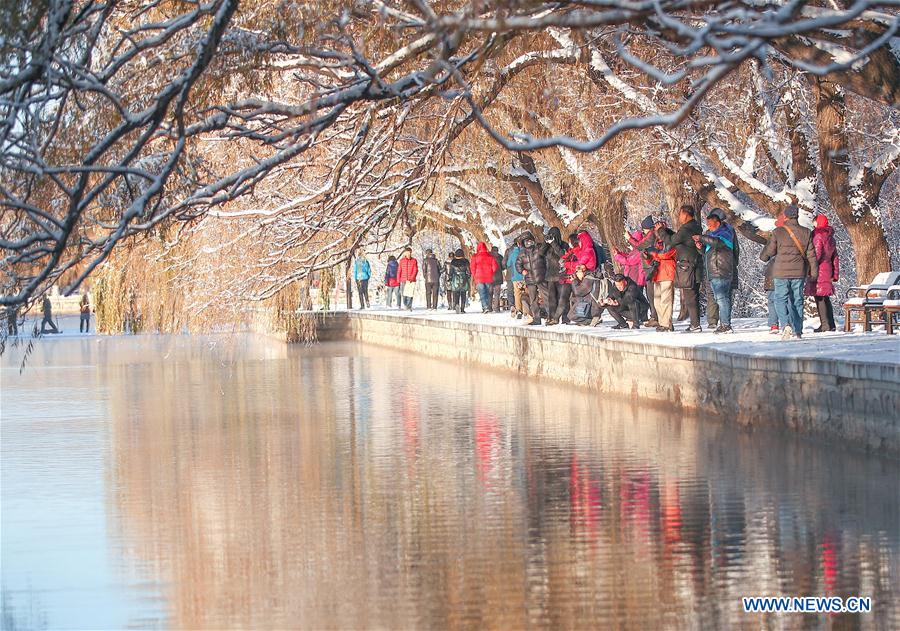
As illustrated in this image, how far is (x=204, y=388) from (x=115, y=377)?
427cm

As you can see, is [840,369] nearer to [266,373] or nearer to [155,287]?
[266,373]

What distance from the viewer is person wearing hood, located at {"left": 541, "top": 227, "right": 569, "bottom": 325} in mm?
30859

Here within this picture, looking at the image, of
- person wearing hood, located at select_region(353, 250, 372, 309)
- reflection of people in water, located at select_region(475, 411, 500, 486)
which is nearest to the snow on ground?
reflection of people in water, located at select_region(475, 411, 500, 486)

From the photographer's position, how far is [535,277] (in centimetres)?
3108

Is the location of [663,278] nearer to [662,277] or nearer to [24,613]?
[662,277]

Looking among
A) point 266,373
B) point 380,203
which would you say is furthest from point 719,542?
point 266,373

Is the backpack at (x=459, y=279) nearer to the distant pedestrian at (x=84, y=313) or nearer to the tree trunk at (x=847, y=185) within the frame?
the distant pedestrian at (x=84, y=313)

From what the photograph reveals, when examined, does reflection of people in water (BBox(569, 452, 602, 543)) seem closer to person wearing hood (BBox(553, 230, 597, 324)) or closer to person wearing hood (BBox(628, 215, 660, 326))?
person wearing hood (BBox(628, 215, 660, 326))

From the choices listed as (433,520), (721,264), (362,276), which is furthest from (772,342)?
(362,276)

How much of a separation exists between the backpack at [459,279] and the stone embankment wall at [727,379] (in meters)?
10.6

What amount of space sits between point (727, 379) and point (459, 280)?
24930mm

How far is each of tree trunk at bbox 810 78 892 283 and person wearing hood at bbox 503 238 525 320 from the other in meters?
10.0

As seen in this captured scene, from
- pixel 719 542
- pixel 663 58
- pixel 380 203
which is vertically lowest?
pixel 719 542

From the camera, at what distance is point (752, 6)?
10.5 metres
